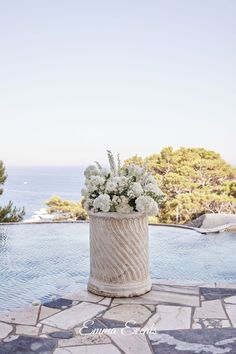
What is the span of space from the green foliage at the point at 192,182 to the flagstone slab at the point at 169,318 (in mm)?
10793

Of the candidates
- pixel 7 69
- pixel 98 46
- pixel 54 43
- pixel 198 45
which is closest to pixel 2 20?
pixel 54 43

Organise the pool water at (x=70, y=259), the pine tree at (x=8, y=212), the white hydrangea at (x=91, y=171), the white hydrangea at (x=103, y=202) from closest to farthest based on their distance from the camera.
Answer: the white hydrangea at (x=103, y=202), the white hydrangea at (x=91, y=171), the pool water at (x=70, y=259), the pine tree at (x=8, y=212)

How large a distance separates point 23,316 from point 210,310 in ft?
4.49

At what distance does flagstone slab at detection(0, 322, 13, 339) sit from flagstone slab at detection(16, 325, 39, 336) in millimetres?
52

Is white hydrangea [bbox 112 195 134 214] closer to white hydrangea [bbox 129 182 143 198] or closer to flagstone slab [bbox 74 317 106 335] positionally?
white hydrangea [bbox 129 182 143 198]

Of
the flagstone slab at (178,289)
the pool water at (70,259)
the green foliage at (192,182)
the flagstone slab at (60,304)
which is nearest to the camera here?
the flagstone slab at (60,304)

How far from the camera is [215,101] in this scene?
20.1 meters

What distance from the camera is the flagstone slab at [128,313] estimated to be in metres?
2.77

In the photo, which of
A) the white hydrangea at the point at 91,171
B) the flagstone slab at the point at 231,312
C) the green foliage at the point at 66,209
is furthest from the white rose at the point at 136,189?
the green foliage at the point at 66,209

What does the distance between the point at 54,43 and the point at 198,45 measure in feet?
16.9

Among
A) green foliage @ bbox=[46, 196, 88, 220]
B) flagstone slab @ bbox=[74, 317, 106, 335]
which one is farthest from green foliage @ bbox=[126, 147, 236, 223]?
flagstone slab @ bbox=[74, 317, 106, 335]

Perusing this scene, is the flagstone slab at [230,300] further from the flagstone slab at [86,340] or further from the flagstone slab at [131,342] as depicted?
the flagstone slab at [86,340]

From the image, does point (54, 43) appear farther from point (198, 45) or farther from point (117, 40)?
point (198, 45)

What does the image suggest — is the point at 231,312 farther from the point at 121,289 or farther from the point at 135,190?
the point at 135,190
